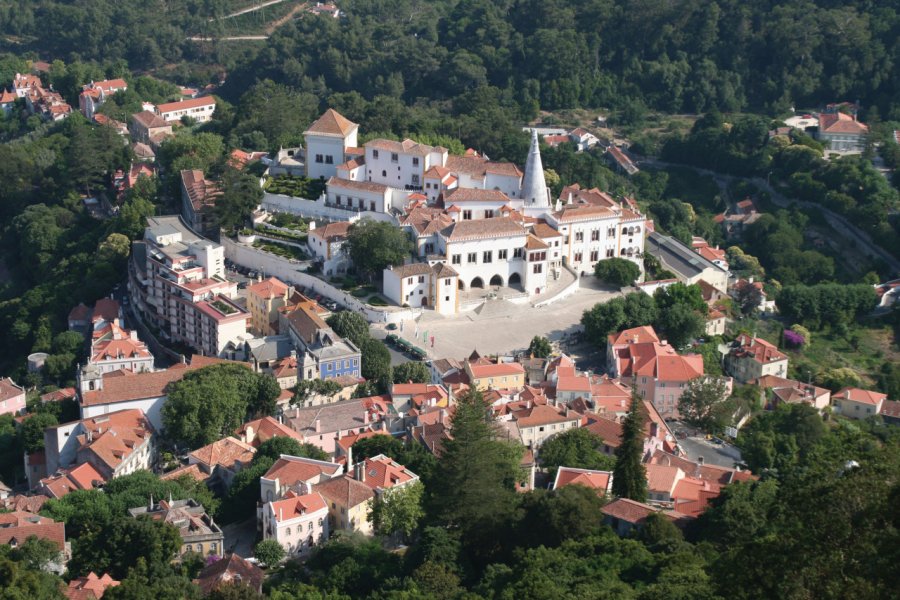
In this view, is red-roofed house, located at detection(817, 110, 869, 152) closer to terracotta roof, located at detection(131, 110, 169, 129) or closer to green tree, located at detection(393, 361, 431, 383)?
terracotta roof, located at detection(131, 110, 169, 129)

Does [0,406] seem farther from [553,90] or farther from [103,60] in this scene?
[103,60]

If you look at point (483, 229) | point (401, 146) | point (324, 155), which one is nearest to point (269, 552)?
point (483, 229)

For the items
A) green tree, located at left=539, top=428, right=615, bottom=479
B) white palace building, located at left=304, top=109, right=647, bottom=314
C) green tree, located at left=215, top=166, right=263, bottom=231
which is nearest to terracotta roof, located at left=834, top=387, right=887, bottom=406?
white palace building, located at left=304, top=109, right=647, bottom=314

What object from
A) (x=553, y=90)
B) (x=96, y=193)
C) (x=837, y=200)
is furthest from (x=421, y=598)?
(x=553, y=90)

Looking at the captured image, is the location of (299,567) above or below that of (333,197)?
below

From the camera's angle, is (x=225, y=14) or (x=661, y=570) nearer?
(x=661, y=570)

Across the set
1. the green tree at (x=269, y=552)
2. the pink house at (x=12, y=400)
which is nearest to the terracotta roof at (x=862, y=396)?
the green tree at (x=269, y=552)
